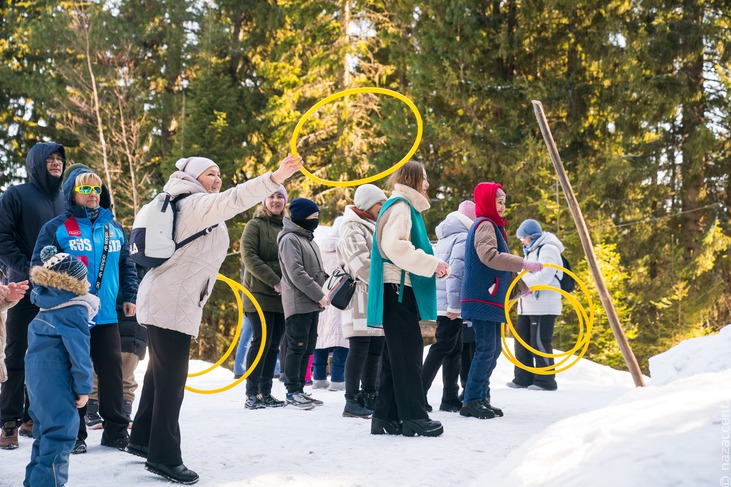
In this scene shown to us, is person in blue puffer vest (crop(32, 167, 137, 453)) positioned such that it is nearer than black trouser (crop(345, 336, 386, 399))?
Yes

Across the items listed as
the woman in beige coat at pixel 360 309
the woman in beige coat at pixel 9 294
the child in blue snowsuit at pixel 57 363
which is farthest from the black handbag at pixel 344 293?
the woman in beige coat at pixel 9 294

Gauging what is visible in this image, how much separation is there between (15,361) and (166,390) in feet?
5.62

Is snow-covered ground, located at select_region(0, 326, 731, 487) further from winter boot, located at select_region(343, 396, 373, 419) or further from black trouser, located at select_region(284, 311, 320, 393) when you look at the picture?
black trouser, located at select_region(284, 311, 320, 393)

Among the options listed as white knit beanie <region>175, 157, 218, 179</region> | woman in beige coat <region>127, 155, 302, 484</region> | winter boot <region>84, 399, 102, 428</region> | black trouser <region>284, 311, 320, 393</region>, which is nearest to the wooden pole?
black trouser <region>284, 311, 320, 393</region>

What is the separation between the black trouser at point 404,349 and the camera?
19.4ft

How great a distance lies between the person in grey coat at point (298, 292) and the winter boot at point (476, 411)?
159 cm

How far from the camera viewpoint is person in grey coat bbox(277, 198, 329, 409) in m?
7.79

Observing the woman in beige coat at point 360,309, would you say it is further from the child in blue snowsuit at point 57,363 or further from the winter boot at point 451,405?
the child in blue snowsuit at point 57,363

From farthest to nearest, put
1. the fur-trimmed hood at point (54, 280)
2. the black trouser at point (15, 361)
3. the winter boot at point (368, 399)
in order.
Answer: the winter boot at point (368, 399), the black trouser at point (15, 361), the fur-trimmed hood at point (54, 280)

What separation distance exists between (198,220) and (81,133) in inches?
896

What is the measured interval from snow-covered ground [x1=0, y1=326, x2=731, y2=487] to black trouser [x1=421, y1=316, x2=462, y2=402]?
39 cm

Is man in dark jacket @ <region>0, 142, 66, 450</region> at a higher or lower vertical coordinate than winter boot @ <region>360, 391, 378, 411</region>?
higher

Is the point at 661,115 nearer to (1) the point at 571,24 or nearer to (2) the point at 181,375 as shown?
(1) the point at 571,24

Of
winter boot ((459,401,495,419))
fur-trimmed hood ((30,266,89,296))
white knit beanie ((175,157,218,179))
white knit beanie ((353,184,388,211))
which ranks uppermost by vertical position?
white knit beanie ((353,184,388,211))
